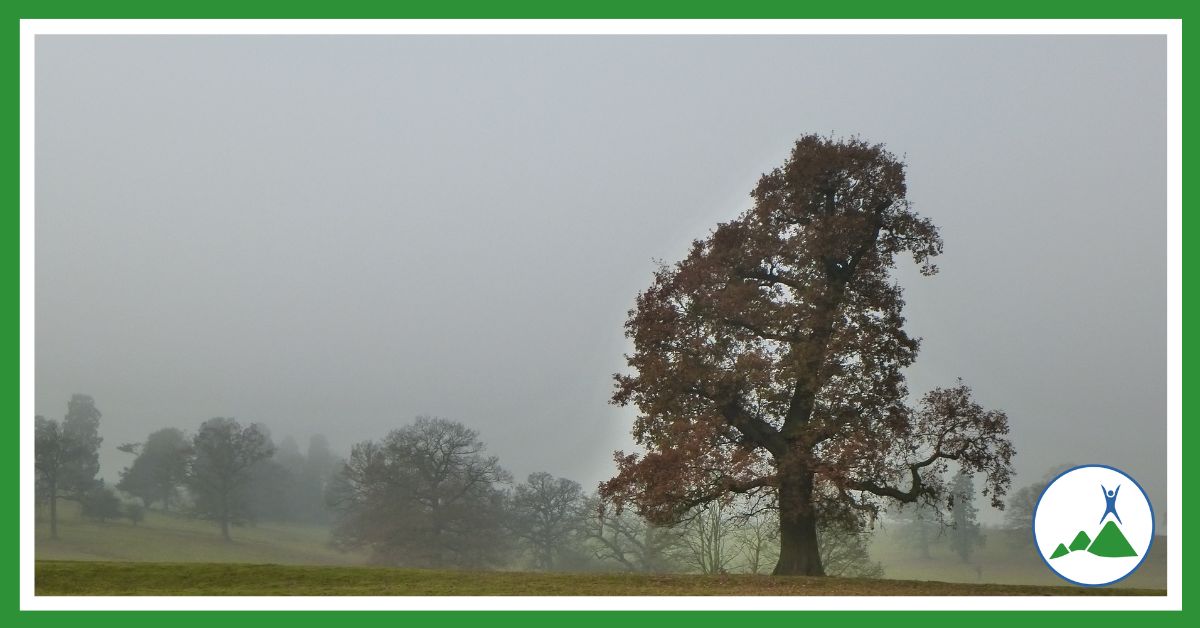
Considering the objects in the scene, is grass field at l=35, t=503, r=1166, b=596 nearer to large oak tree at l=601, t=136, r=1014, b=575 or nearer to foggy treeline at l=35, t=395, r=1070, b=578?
large oak tree at l=601, t=136, r=1014, b=575

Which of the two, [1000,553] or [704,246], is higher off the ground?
[704,246]

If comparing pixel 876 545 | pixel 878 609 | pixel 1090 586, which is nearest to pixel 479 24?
pixel 878 609

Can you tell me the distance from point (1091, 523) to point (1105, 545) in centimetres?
33

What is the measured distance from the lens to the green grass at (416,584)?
13008 millimetres

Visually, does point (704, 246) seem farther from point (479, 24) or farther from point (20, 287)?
point (20, 287)

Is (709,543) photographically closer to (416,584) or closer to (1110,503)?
(1110,503)

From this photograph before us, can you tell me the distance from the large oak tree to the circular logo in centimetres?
138

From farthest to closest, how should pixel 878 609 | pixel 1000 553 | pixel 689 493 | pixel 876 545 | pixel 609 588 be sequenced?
1. pixel 876 545
2. pixel 1000 553
3. pixel 689 493
4. pixel 609 588
5. pixel 878 609

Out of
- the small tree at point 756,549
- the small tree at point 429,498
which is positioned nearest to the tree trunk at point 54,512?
the small tree at point 429,498

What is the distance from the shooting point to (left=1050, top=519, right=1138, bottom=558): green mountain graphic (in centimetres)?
1348

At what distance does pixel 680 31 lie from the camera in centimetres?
1396

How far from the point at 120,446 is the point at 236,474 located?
296cm

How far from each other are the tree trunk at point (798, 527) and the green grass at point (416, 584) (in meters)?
1.15

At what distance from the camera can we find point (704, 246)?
1623 cm
